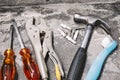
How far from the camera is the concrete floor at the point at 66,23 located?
1.08m

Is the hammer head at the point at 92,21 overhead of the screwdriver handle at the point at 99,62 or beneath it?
overhead

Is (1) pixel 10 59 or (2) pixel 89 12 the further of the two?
(2) pixel 89 12

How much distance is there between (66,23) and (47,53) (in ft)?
0.72

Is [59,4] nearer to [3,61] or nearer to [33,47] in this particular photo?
[33,47]

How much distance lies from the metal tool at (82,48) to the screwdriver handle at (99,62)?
0.13 feet

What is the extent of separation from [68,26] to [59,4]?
0.17 metres

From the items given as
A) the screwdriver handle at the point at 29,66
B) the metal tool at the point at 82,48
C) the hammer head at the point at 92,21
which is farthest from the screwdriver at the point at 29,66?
the hammer head at the point at 92,21

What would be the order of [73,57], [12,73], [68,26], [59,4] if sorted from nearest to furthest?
1. [12,73]
2. [73,57]
3. [68,26]
4. [59,4]

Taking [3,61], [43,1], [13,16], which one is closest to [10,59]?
[3,61]

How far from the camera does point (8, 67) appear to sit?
1.00m

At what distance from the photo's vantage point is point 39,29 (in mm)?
1156

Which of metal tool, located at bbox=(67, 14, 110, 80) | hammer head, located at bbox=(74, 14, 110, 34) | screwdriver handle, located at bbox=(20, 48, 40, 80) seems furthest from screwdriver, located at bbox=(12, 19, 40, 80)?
hammer head, located at bbox=(74, 14, 110, 34)

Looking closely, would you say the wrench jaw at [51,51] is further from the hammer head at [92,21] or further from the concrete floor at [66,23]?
the hammer head at [92,21]

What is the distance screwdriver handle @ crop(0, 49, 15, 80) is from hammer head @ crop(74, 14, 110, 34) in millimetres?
324
